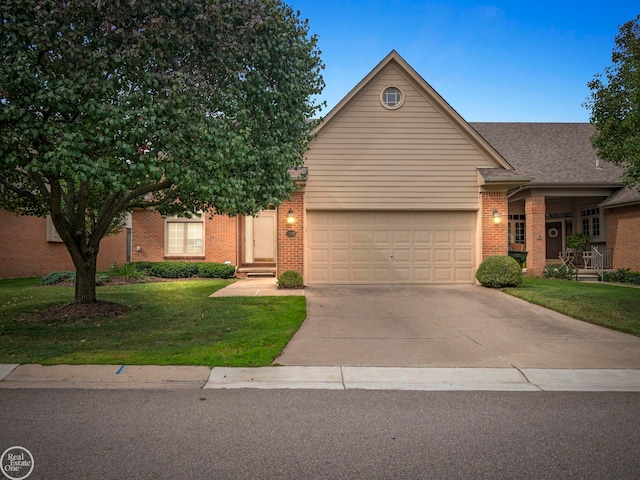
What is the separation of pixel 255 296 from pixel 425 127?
7.96 metres

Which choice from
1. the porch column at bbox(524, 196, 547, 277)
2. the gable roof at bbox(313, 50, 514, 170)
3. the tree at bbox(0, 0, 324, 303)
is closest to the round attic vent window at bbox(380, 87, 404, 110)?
the gable roof at bbox(313, 50, 514, 170)

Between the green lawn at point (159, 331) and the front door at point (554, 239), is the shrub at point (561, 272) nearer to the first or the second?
the front door at point (554, 239)

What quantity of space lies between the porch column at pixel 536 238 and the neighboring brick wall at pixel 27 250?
20427 millimetres

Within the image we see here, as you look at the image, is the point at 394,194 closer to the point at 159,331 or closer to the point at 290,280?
the point at 290,280

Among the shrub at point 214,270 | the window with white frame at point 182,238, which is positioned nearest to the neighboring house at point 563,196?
the shrub at point 214,270

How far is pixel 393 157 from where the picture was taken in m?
15.4

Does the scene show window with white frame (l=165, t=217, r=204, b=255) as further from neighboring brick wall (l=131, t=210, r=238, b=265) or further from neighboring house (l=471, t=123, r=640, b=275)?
neighboring house (l=471, t=123, r=640, b=275)

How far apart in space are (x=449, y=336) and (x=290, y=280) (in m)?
6.76

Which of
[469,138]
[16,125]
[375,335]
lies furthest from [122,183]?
[469,138]

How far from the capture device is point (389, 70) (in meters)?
15.4

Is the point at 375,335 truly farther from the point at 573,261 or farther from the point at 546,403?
the point at 573,261

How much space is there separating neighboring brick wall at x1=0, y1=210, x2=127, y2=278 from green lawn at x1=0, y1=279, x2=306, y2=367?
717 centimetres

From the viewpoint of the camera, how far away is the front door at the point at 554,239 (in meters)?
23.0

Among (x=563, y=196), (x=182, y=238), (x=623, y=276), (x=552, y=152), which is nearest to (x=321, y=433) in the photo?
(x=182, y=238)
